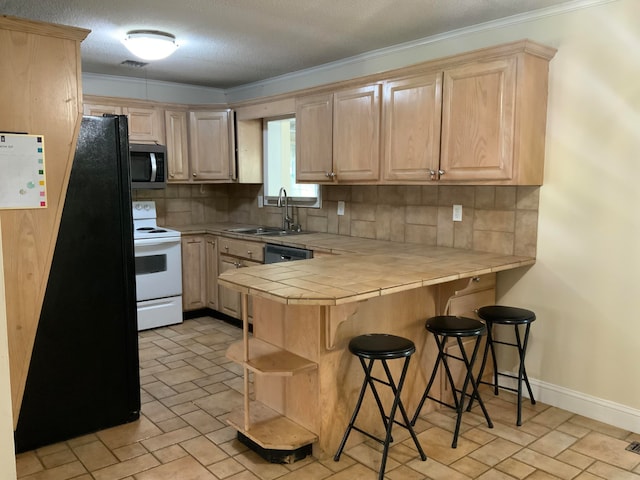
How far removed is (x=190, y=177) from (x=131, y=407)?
2718 mm

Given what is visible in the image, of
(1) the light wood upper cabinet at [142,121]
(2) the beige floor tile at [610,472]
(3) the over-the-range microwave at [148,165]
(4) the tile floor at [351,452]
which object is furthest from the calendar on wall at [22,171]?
(2) the beige floor tile at [610,472]

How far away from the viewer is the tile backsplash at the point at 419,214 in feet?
10.4

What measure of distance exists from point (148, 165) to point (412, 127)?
2635 millimetres

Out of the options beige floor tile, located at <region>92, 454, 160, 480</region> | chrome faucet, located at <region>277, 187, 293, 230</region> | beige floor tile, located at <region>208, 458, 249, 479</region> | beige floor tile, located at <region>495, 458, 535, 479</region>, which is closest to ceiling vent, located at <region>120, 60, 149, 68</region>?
chrome faucet, located at <region>277, 187, 293, 230</region>

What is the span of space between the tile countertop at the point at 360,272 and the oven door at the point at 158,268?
5.14 ft

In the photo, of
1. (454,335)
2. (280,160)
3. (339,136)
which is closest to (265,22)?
(339,136)

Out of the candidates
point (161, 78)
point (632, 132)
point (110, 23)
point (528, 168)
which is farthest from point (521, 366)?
point (161, 78)

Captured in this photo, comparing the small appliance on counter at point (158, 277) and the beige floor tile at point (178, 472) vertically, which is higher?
the small appliance on counter at point (158, 277)

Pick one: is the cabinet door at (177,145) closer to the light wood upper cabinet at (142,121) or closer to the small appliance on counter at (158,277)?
the light wood upper cabinet at (142,121)

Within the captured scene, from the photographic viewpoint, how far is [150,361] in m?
3.81

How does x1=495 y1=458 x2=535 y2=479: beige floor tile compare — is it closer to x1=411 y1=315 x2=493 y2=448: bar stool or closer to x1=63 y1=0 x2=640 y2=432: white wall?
x1=411 y1=315 x2=493 y2=448: bar stool

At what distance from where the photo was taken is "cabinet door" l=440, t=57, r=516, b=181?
2811 millimetres

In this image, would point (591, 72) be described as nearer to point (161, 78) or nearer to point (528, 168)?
point (528, 168)

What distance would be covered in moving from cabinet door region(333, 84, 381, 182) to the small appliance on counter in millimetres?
1816
